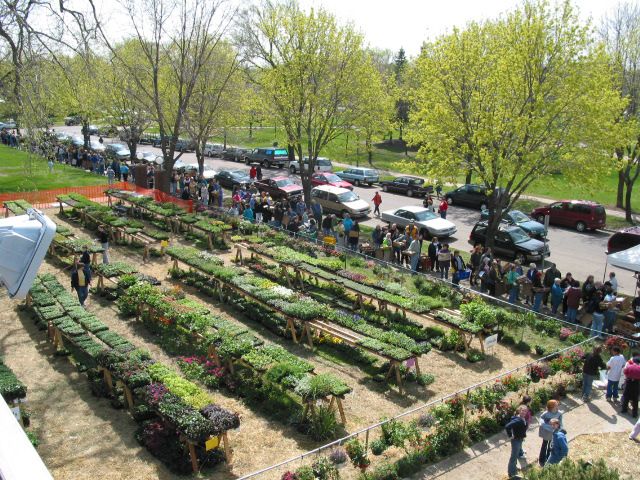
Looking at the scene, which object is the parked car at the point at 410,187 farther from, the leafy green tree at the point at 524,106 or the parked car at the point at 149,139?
the parked car at the point at 149,139

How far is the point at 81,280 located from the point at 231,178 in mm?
24051

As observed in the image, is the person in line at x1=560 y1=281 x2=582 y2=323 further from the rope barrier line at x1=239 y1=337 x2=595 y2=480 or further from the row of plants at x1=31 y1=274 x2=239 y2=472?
the row of plants at x1=31 y1=274 x2=239 y2=472

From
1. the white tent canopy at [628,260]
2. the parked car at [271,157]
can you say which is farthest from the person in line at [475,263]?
the parked car at [271,157]

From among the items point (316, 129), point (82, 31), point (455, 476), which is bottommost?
point (455, 476)

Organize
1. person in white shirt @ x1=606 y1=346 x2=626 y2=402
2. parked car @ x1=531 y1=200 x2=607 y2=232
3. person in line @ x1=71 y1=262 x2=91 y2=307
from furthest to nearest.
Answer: parked car @ x1=531 y1=200 x2=607 y2=232
person in line @ x1=71 y1=262 x2=91 y2=307
person in white shirt @ x1=606 y1=346 x2=626 y2=402

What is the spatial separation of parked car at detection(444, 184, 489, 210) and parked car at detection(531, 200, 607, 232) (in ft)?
14.0

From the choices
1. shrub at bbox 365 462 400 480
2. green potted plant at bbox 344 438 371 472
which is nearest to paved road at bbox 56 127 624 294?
shrub at bbox 365 462 400 480

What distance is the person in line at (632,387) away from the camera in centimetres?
1298

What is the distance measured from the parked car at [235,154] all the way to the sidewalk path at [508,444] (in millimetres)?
44146

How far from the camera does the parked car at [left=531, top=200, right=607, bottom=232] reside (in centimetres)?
3141

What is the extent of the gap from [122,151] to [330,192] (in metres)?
26.7

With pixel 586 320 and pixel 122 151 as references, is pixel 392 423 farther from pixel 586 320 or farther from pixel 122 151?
pixel 122 151

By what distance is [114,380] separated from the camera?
43.4ft

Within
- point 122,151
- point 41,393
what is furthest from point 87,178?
Answer: point 41,393
